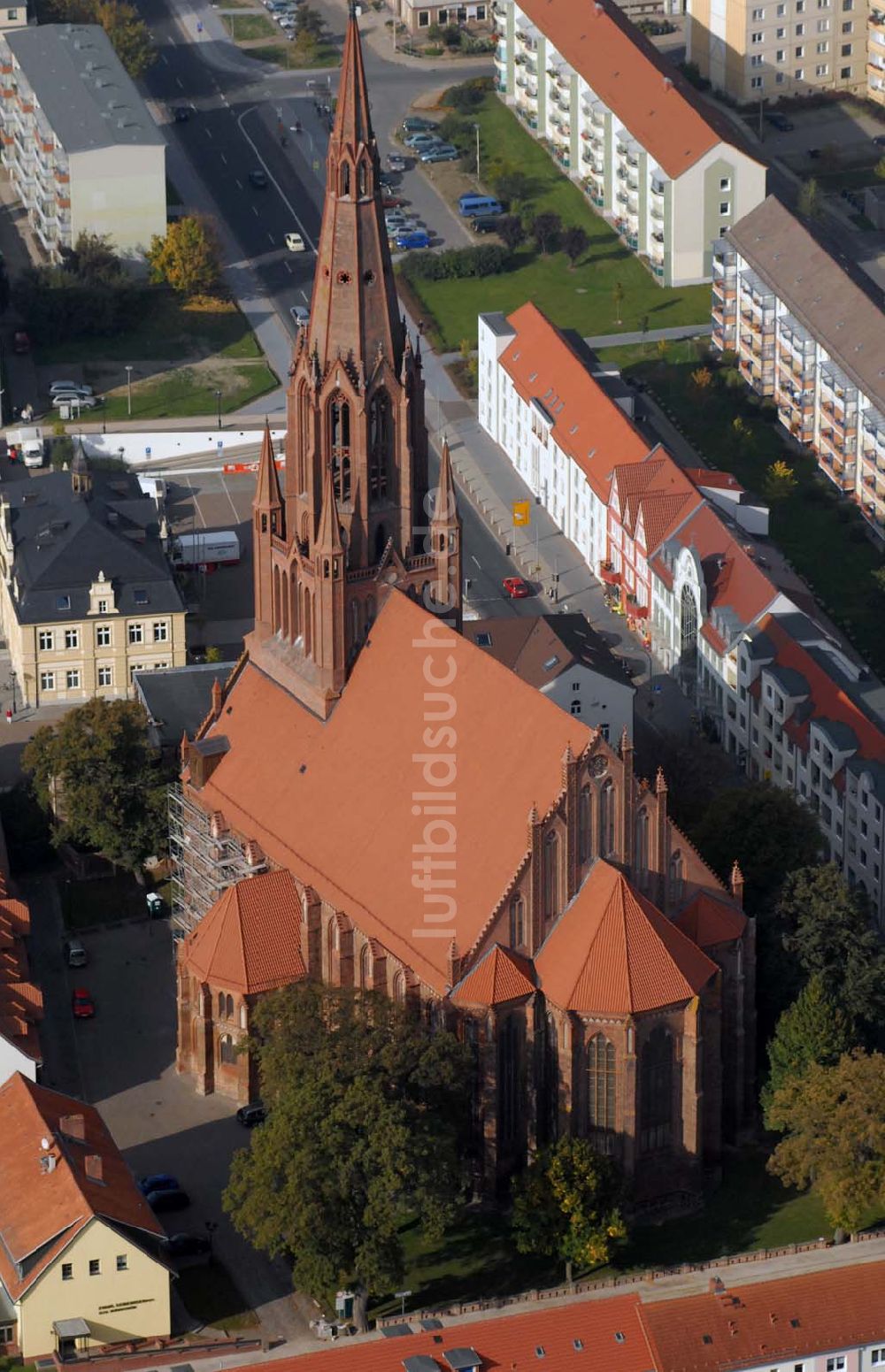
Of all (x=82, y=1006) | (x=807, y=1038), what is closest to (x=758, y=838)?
(x=807, y=1038)

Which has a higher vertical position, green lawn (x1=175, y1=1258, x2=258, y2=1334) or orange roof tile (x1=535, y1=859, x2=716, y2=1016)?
orange roof tile (x1=535, y1=859, x2=716, y2=1016)

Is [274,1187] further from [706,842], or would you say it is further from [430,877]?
[706,842]

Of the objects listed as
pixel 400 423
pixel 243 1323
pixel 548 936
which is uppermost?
pixel 400 423

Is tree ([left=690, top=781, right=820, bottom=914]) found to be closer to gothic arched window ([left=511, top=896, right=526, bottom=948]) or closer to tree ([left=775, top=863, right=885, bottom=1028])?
tree ([left=775, top=863, right=885, bottom=1028])

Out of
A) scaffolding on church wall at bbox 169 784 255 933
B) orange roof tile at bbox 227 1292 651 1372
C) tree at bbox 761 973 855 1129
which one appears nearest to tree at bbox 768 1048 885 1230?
tree at bbox 761 973 855 1129

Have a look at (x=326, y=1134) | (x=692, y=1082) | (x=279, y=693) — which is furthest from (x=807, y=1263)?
(x=279, y=693)

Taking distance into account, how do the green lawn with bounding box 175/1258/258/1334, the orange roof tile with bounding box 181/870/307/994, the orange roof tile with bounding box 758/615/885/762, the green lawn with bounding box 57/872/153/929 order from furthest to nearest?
the orange roof tile with bounding box 758/615/885/762
the green lawn with bounding box 57/872/153/929
the orange roof tile with bounding box 181/870/307/994
the green lawn with bounding box 175/1258/258/1334
